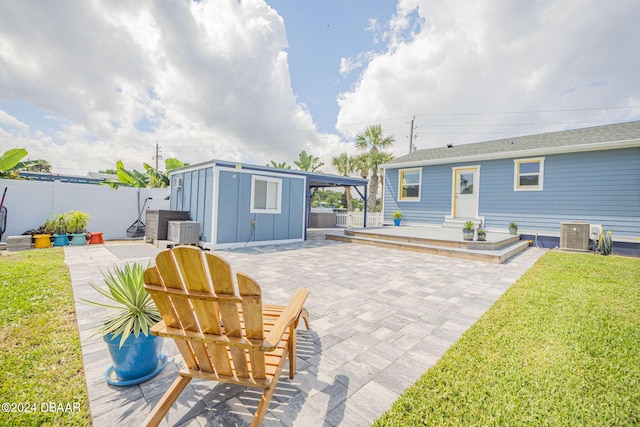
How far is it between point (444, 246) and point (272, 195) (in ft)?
19.1

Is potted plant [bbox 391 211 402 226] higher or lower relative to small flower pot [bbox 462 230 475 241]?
higher

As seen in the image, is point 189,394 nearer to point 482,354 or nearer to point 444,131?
point 482,354

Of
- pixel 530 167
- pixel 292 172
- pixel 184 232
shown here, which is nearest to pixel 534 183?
pixel 530 167

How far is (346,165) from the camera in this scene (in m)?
21.4

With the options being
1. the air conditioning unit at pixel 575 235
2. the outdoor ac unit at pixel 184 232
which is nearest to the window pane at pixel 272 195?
the outdoor ac unit at pixel 184 232

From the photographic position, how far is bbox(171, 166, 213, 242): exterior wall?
25.2 feet

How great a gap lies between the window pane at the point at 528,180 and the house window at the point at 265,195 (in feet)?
30.1

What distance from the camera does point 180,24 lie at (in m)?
7.88

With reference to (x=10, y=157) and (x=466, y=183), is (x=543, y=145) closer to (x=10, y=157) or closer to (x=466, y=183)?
(x=466, y=183)

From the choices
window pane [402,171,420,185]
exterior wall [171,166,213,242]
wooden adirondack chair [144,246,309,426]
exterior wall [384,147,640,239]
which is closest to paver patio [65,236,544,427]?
wooden adirondack chair [144,246,309,426]

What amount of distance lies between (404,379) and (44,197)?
11.9 metres

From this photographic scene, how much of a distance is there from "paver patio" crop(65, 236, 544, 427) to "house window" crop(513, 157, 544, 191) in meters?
5.10

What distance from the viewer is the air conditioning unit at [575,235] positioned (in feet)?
26.0

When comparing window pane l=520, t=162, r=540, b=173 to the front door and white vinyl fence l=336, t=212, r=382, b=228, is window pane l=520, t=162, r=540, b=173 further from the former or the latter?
white vinyl fence l=336, t=212, r=382, b=228
